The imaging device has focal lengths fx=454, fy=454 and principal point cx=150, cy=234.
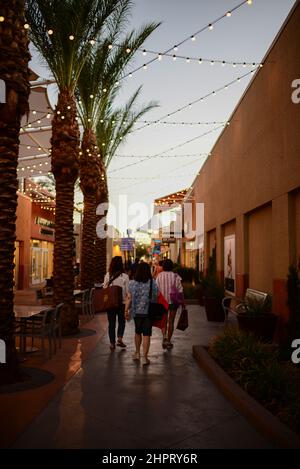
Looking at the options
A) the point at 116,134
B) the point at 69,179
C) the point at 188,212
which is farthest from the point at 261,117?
the point at 188,212

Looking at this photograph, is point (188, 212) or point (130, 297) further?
point (188, 212)

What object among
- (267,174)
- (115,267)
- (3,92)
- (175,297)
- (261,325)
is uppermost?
(3,92)

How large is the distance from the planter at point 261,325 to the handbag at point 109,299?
2.53 m

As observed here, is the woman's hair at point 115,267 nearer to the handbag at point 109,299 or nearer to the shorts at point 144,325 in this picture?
the handbag at point 109,299

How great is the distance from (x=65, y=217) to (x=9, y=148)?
4.69 metres

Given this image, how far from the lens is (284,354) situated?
7.59 metres

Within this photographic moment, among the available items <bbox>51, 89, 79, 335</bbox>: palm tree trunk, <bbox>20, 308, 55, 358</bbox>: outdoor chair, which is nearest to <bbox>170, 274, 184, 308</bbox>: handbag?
<bbox>20, 308, 55, 358</bbox>: outdoor chair

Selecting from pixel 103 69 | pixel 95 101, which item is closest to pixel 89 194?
pixel 95 101

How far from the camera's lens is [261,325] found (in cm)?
914

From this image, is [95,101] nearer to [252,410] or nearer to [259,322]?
[259,322]
